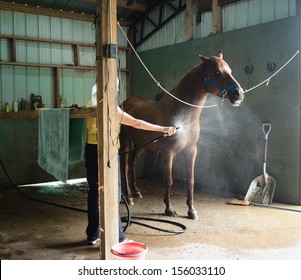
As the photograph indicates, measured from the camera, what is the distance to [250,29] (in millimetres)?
5711

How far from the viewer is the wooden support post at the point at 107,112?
2.73m

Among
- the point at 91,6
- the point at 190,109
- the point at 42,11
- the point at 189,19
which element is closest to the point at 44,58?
the point at 42,11

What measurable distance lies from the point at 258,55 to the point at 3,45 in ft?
14.7

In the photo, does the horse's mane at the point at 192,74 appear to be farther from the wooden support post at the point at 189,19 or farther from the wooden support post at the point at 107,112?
the wooden support post at the point at 189,19

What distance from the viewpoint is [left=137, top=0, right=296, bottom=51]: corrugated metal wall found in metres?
5.54

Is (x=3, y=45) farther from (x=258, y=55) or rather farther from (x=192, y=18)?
(x=258, y=55)

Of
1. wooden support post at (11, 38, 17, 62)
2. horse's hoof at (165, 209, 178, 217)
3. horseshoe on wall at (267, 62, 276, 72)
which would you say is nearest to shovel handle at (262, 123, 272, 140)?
horseshoe on wall at (267, 62, 276, 72)

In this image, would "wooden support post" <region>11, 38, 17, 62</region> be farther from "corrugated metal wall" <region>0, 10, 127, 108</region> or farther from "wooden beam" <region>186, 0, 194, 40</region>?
"wooden beam" <region>186, 0, 194, 40</region>

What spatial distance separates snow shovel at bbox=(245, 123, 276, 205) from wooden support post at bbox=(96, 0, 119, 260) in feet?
10.0

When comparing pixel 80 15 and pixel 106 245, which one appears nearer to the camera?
pixel 106 245

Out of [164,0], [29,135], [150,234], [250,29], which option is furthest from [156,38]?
[150,234]

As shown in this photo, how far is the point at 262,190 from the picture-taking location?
5371 mm

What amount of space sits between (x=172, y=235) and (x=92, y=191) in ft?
3.33

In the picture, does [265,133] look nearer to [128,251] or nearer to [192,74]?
[192,74]
